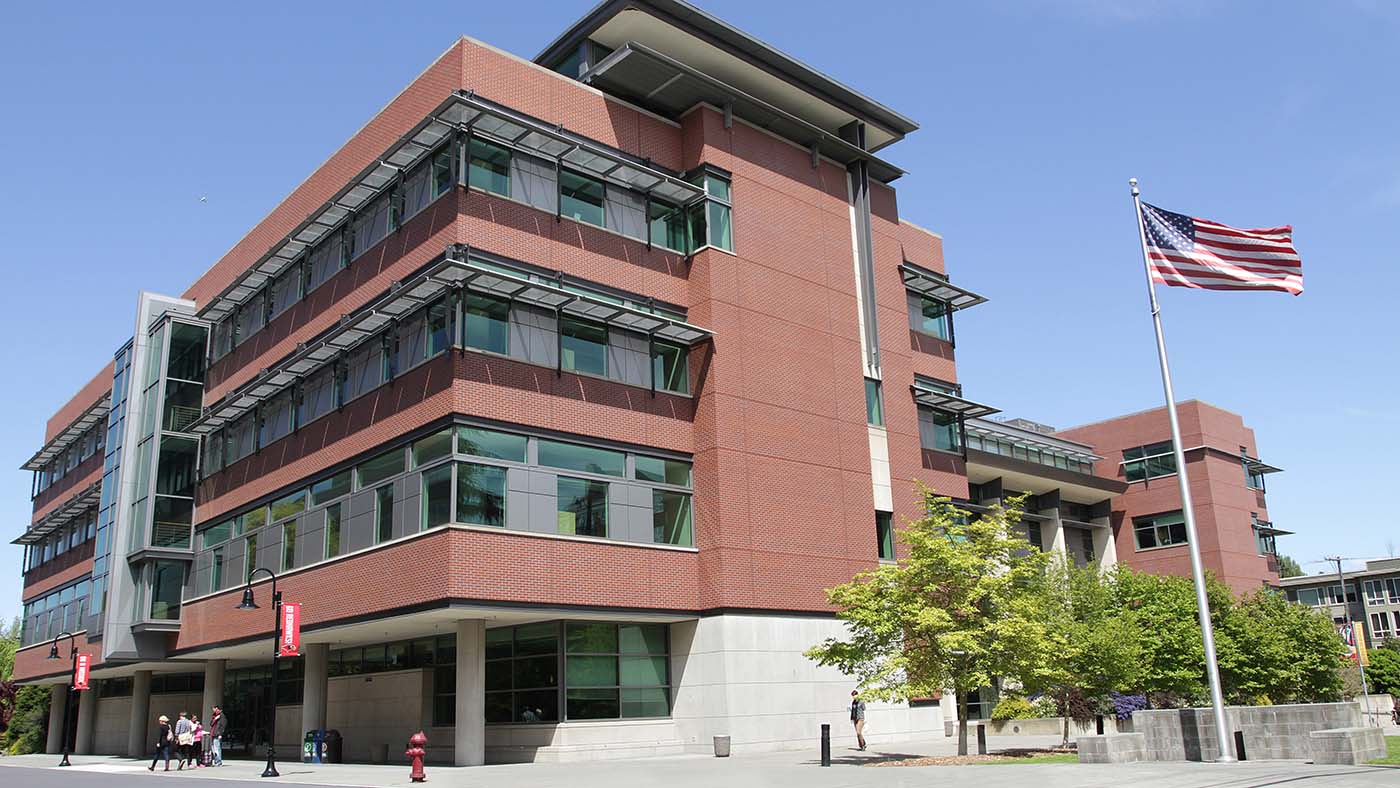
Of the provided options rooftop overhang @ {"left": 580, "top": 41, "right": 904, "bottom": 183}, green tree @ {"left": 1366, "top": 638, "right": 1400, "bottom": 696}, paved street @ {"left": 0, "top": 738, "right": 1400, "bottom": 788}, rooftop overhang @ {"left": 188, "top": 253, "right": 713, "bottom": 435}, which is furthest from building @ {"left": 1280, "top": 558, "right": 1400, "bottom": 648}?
rooftop overhang @ {"left": 188, "top": 253, "right": 713, "bottom": 435}

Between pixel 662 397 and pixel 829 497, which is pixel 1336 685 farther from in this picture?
pixel 662 397

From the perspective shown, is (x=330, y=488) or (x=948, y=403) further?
(x=948, y=403)

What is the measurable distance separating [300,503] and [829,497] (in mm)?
18186

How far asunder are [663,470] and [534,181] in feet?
32.6

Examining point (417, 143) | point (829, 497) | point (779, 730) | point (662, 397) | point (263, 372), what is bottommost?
point (779, 730)

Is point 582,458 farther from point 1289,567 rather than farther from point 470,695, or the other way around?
point 1289,567

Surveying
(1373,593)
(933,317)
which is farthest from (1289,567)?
(933,317)

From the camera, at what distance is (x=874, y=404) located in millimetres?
41438

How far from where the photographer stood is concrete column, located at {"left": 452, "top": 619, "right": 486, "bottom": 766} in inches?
1216

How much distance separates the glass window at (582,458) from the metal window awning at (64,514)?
103ft

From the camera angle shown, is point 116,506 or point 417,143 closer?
point 417,143

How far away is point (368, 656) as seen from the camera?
39.8 metres

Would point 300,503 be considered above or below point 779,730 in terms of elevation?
above

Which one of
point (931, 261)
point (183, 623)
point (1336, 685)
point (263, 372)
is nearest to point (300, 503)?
point (263, 372)
